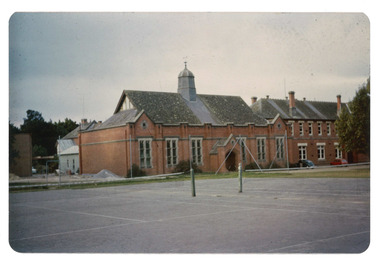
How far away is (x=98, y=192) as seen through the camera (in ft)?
31.2

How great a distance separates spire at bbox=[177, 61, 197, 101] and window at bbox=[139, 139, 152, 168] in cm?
140

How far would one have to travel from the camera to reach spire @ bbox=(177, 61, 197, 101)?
9113mm

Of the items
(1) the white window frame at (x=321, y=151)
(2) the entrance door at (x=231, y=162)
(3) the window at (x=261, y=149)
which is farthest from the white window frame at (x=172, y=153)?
(1) the white window frame at (x=321, y=151)

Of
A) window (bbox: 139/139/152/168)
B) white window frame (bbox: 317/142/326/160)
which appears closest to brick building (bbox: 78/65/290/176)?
window (bbox: 139/139/152/168)

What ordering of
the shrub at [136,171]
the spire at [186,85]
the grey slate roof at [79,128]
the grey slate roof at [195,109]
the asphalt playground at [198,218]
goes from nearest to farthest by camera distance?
the asphalt playground at [198,218] < the grey slate roof at [79,128] < the spire at [186,85] < the grey slate roof at [195,109] < the shrub at [136,171]

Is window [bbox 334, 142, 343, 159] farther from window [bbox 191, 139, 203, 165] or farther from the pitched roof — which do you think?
window [bbox 191, 139, 203, 165]

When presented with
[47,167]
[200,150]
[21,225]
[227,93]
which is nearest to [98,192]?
[47,167]

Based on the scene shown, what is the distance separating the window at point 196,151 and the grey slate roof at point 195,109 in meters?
0.57

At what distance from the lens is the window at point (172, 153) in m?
10.2

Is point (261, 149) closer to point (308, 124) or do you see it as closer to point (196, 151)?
point (308, 124)

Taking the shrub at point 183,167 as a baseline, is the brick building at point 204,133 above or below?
above

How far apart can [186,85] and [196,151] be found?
178 cm

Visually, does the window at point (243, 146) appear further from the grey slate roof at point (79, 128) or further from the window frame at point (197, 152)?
the grey slate roof at point (79, 128)

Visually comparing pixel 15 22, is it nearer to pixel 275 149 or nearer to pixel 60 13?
pixel 60 13
